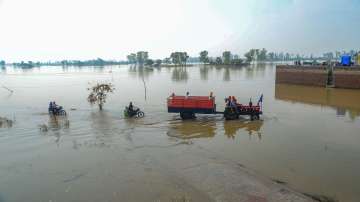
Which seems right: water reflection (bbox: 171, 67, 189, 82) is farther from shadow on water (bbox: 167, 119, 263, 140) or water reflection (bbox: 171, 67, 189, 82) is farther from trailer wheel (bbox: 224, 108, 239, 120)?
shadow on water (bbox: 167, 119, 263, 140)

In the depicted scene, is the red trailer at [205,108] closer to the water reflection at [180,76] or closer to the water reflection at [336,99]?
the water reflection at [336,99]

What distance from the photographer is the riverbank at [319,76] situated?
131 ft

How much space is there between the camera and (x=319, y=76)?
145 ft

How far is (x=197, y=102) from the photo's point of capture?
20609 millimetres

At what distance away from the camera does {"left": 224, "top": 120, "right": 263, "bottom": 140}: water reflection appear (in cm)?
1736

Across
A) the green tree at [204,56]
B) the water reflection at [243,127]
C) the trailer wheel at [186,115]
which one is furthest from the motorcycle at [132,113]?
the green tree at [204,56]

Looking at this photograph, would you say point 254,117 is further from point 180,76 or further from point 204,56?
point 204,56

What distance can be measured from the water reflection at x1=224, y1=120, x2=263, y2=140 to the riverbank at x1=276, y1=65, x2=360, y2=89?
2599 centimetres

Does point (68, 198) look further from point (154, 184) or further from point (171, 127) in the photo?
point (171, 127)

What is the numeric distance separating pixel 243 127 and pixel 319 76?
30643 mm

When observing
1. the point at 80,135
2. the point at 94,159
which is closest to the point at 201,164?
the point at 94,159

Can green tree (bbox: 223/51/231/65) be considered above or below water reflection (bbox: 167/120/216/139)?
above

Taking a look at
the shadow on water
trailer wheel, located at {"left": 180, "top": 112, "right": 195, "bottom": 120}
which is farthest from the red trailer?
the shadow on water

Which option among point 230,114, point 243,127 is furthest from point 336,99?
point 243,127
